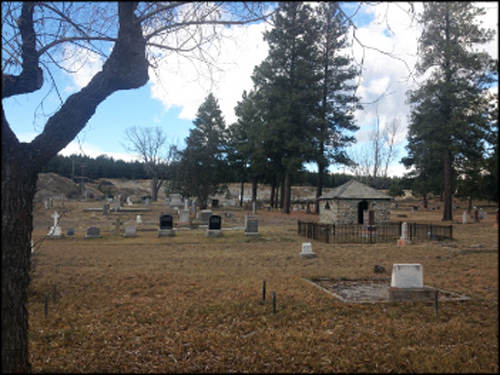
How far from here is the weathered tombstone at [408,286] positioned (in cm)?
666

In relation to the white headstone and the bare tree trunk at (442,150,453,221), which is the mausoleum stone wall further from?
the white headstone

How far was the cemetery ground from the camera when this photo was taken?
414 centimetres

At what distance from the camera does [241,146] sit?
40.1 m

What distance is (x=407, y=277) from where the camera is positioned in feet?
22.5

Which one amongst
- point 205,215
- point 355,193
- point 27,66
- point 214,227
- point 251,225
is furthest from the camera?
point 355,193

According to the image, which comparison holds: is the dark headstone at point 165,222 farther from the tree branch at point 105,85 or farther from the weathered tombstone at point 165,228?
the tree branch at point 105,85

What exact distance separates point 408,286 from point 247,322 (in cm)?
331

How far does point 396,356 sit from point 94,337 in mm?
3908

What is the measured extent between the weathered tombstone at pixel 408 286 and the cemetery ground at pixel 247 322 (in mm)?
286

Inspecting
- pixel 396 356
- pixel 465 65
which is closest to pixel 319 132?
pixel 465 65

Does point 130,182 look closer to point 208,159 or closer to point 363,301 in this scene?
point 208,159

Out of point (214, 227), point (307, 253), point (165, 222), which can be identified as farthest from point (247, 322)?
point (165, 222)

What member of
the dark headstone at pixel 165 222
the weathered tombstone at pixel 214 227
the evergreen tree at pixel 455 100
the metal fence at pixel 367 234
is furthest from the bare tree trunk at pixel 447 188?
the dark headstone at pixel 165 222

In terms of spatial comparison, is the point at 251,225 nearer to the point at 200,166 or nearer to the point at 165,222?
the point at 165,222
